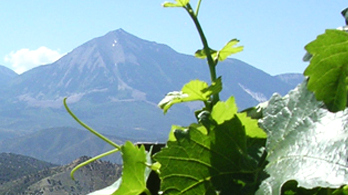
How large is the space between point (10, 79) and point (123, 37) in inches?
1762

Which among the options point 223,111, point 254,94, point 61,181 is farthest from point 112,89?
point 223,111

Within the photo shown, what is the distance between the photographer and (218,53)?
0.36 meters

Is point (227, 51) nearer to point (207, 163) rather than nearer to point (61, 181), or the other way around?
point (207, 163)

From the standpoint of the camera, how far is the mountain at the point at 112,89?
140 metres

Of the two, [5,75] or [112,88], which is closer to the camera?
[112,88]

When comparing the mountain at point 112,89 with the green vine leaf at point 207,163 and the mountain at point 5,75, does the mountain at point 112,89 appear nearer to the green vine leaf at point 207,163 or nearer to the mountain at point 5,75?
the mountain at point 5,75


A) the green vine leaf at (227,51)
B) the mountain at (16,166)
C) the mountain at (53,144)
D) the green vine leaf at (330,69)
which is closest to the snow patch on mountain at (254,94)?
the mountain at (53,144)

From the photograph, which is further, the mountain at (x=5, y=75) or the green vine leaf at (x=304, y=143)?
the mountain at (x=5, y=75)

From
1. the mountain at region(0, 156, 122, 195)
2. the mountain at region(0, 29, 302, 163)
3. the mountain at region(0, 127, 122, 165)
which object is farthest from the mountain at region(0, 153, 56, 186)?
the mountain at region(0, 29, 302, 163)

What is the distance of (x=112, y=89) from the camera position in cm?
14300

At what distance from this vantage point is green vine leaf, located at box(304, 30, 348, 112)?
0.24 meters

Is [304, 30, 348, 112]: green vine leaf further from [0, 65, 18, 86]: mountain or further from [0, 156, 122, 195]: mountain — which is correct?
[0, 65, 18, 86]: mountain

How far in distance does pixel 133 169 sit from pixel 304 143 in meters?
0.12

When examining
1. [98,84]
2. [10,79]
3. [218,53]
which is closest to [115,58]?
[98,84]
